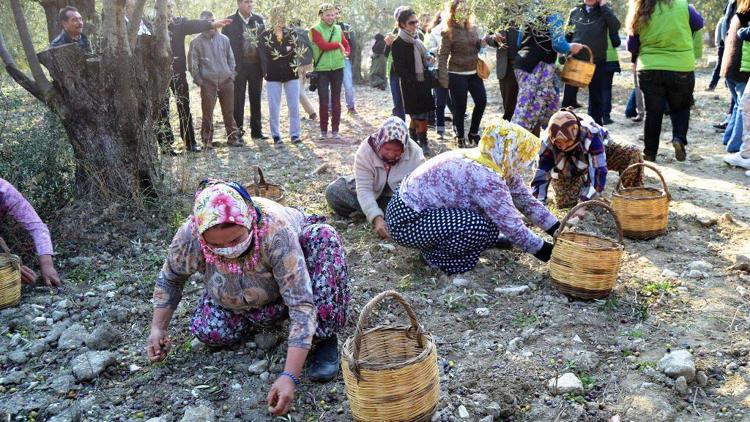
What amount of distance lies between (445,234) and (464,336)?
0.77 meters

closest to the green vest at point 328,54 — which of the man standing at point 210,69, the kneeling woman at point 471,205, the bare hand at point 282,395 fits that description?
the man standing at point 210,69

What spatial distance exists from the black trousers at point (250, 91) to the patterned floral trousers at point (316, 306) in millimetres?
5616

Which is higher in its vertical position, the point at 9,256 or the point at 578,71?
the point at 578,71

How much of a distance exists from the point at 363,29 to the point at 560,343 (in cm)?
1328

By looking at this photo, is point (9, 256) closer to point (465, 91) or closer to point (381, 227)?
point (381, 227)

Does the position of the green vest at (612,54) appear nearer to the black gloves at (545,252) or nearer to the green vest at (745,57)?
the green vest at (745,57)

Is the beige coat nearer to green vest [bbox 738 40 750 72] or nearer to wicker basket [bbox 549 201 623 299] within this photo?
wicker basket [bbox 549 201 623 299]

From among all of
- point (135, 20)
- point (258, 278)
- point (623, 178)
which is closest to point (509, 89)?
point (623, 178)

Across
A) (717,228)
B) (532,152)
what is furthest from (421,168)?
(717,228)

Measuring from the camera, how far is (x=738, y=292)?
147 inches

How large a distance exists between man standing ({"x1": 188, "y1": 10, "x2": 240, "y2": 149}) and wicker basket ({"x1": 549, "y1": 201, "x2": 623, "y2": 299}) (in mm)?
5139

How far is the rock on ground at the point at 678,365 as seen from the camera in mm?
2857

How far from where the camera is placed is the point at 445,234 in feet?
12.8

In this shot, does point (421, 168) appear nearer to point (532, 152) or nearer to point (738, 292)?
point (532, 152)
